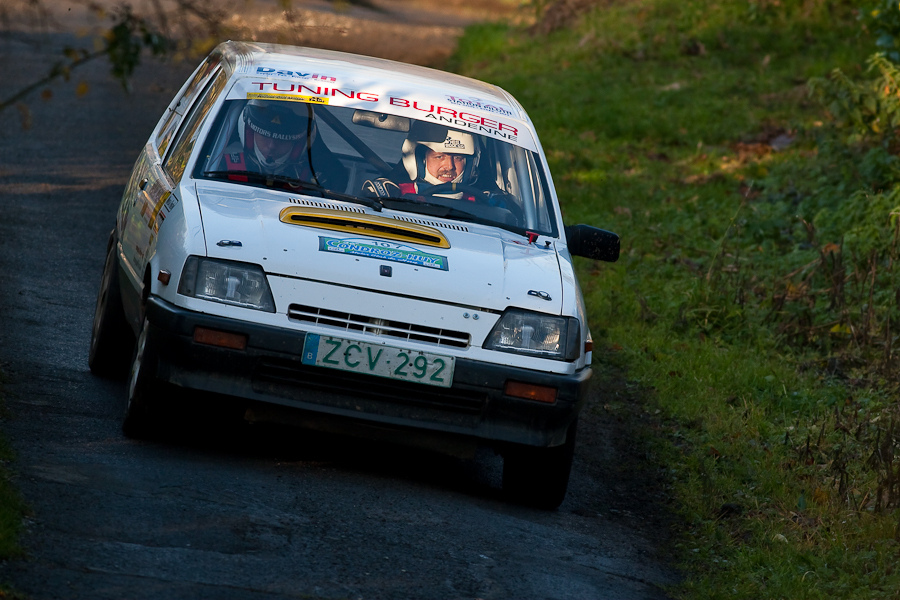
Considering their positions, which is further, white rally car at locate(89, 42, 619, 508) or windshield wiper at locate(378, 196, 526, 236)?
windshield wiper at locate(378, 196, 526, 236)

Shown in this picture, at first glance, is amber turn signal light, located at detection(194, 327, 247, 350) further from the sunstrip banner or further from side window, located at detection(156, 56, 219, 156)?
side window, located at detection(156, 56, 219, 156)

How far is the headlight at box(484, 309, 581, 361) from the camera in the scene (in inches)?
213

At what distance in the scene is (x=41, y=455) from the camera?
211 inches

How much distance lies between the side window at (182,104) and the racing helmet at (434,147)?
1347mm

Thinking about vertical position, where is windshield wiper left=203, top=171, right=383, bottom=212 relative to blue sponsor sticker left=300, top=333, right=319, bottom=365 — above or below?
above

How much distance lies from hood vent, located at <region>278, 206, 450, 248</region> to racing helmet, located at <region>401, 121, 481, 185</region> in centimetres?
71

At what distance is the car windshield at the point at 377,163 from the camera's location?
6.22 metres

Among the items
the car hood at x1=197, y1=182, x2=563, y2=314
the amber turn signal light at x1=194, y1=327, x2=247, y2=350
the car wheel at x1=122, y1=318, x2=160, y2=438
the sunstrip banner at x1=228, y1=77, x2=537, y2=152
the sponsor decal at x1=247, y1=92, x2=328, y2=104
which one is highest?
the sunstrip banner at x1=228, y1=77, x2=537, y2=152

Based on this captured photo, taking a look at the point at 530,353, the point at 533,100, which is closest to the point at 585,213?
the point at 533,100

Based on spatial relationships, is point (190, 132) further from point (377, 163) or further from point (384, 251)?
point (384, 251)

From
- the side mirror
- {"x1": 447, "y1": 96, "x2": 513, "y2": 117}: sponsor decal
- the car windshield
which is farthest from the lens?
Result: {"x1": 447, "y1": 96, "x2": 513, "y2": 117}: sponsor decal

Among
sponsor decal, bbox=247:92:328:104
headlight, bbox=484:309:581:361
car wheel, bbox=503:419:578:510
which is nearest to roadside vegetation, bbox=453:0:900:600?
car wheel, bbox=503:419:578:510

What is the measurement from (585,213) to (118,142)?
17.5ft

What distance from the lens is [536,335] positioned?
5492mm
